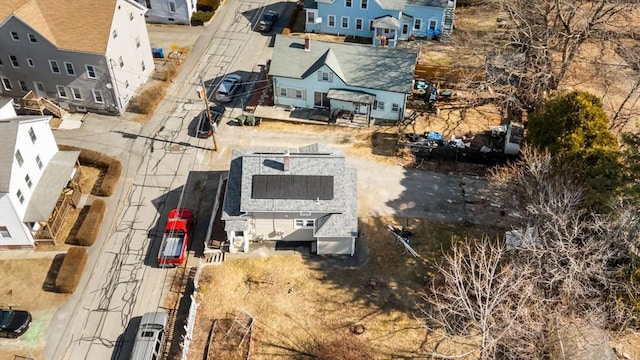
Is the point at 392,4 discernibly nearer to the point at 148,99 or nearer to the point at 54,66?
the point at 148,99

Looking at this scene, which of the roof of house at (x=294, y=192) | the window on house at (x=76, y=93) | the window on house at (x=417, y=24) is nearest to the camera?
the roof of house at (x=294, y=192)

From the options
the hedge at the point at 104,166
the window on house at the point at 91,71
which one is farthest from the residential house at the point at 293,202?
the window on house at the point at 91,71

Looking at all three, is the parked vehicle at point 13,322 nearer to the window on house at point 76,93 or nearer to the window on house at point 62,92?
the window on house at point 76,93

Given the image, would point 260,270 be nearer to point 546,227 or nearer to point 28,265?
point 28,265

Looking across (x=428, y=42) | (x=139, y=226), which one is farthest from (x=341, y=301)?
(x=428, y=42)

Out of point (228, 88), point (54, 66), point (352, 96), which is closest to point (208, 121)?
point (228, 88)

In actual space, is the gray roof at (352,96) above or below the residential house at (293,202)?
above
